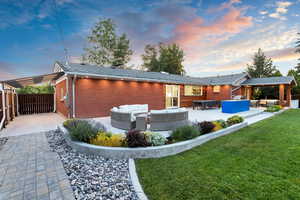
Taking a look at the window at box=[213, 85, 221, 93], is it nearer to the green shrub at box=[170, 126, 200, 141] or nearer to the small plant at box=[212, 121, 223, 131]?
the small plant at box=[212, 121, 223, 131]

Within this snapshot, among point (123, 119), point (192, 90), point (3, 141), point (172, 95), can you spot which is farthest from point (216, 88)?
point (3, 141)

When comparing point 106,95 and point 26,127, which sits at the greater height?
point 106,95

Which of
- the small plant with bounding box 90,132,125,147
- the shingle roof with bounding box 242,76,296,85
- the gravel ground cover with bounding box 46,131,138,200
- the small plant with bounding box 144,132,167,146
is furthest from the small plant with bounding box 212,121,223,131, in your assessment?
the shingle roof with bounding box 242,76,296,85

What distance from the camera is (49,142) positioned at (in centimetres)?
501

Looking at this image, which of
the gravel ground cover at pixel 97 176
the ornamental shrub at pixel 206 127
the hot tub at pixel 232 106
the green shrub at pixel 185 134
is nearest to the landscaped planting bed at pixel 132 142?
the green shrub at pixel 185 134

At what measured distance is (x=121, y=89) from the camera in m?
10.2

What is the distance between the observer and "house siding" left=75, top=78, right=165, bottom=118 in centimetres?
884

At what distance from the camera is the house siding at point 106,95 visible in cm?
884

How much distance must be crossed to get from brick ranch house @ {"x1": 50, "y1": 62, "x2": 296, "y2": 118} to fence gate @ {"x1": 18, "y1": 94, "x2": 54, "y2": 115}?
3.16ft

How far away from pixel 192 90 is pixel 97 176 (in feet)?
46.3

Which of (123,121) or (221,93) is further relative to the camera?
(221,93)

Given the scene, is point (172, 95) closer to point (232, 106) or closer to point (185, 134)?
point (232, 106)

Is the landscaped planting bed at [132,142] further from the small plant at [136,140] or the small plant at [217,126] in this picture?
the small plant at [217,126]

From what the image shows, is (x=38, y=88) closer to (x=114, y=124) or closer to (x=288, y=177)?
(x=114, y=124)
